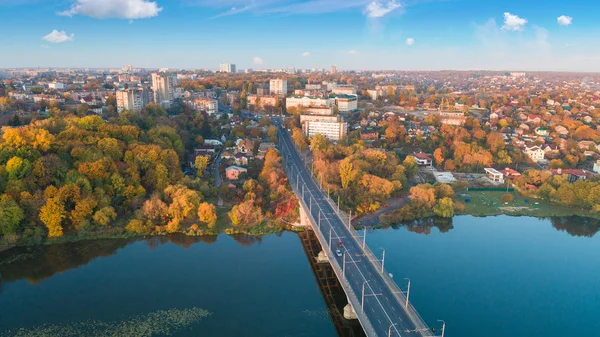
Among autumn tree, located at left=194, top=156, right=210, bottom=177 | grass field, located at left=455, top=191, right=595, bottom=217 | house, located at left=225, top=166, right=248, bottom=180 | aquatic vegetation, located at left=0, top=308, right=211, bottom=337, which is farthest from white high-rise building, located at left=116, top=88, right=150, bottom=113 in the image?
grass field, located at left=455, top=191, right=595, bottom=217

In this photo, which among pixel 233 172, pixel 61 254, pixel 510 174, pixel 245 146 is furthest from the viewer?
pixel 245 146

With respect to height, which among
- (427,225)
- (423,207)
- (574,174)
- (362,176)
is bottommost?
(427,225)

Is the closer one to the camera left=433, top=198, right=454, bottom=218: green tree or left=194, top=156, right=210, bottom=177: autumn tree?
left=433, top=198, right=454, bottom=218: green tree

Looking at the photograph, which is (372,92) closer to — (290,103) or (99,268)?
(290,103)

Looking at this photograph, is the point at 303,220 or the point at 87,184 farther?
the point at 303,220

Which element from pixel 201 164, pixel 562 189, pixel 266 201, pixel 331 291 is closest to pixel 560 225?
pixel 562 189

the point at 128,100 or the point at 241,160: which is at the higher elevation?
the point at 128,100

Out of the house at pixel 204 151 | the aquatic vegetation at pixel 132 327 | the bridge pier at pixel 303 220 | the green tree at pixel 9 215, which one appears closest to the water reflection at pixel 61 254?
the green tree at pixel 9 215

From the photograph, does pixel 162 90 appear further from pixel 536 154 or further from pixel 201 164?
pixel 536 154

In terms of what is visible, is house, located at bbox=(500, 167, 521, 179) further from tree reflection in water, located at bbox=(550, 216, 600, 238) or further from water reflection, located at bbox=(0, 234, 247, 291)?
water reflection, located at bbox=(0, 234, 247, 291)
